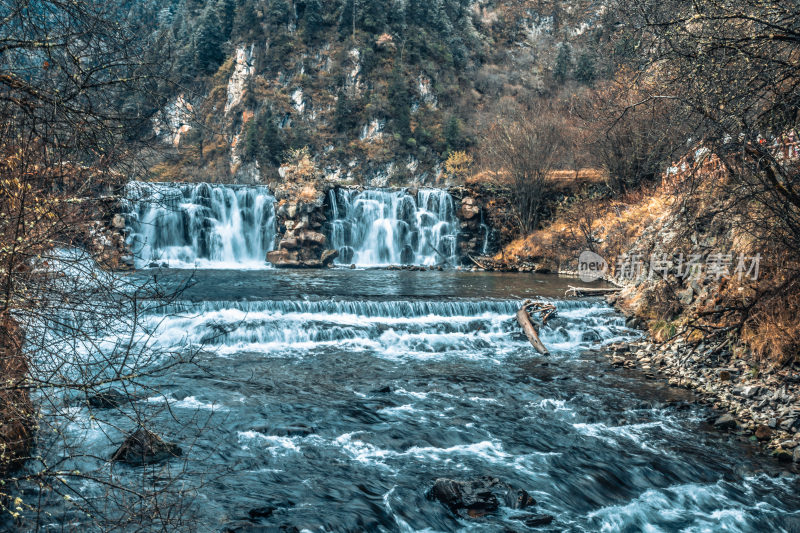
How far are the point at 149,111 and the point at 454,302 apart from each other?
12522mm

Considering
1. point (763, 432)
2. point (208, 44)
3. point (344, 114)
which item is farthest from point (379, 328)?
point (208, 44)

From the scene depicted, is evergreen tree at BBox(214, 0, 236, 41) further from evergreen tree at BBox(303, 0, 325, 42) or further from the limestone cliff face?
evergreen tree at BBox(303, 0, 325, 42)

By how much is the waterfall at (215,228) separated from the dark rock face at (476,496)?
978 inches

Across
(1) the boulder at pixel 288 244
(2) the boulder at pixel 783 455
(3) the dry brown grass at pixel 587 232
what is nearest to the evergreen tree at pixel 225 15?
(1) the boulder at pixel 288 244

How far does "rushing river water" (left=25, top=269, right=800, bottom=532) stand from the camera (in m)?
5.37

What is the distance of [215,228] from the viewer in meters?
30.1

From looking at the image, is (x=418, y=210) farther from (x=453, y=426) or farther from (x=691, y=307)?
(x=453, y=426)

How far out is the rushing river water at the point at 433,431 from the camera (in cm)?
537

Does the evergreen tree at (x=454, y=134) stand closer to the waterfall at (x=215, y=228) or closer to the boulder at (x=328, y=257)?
the waterfall at (x=215, y=228)

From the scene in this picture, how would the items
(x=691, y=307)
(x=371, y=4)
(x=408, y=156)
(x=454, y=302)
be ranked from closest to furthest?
A: (x=691, y=307)
(x=454, y=302)
(x=408, y=156)
(x=371, y=4)

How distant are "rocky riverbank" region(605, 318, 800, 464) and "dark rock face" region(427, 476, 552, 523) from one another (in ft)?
12.1

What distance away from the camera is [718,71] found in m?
5.55

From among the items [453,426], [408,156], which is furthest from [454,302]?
[408,156]

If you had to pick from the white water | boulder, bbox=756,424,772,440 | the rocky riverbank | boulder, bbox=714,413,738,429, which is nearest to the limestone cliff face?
the white water
